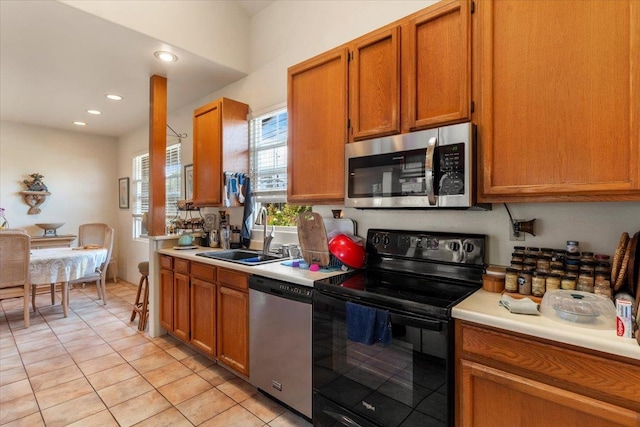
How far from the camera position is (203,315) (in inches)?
102

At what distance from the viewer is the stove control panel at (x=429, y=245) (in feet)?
5.56

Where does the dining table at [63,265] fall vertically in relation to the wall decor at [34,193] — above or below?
below

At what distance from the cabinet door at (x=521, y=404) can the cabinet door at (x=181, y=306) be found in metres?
2.33

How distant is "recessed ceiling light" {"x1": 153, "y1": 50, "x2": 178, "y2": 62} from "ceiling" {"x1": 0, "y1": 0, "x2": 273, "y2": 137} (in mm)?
55

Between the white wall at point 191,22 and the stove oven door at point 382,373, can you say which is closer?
the stove oven door at point 382,373

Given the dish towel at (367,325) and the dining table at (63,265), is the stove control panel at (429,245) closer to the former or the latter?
the dish towel at (367,325)

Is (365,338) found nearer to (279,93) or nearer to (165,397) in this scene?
(165,397)

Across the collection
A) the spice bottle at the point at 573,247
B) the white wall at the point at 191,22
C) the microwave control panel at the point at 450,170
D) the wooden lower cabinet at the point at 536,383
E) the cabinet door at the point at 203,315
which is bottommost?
the cabinet door at the point at 203,315

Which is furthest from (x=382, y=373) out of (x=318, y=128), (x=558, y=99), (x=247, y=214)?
(x=247, y=214)

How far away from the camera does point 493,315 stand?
3.88 ft

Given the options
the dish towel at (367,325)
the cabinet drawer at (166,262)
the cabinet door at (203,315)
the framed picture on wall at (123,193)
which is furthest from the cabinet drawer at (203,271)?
the framed picture on wall at (123,193)

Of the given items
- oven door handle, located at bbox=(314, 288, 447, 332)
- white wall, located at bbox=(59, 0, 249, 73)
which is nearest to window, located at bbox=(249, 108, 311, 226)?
white wall, located at bbox=(59, 0, 249, 73)

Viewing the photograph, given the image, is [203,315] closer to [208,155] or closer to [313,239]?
[313,239]

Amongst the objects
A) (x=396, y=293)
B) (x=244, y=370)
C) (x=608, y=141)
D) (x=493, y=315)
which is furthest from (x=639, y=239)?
(x=244, y=370)
